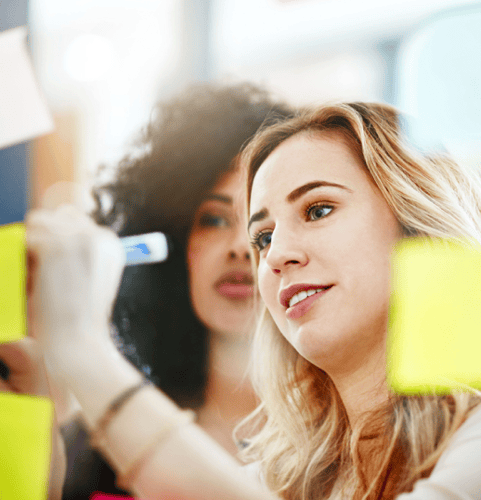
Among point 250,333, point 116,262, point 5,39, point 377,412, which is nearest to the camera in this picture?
point 377,412

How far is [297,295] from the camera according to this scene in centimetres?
74

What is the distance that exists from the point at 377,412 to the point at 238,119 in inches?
21.7

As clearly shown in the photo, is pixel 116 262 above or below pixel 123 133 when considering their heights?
below

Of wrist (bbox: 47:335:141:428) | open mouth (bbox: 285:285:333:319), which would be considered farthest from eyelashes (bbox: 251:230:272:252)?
wrist (bbox: 47:335:141:428)

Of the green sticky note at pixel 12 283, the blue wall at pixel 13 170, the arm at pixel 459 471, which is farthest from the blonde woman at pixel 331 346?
the blue wall at pixel 13 170

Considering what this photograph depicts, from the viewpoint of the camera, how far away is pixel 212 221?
0.85 meters

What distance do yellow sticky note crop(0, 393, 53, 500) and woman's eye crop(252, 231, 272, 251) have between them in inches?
22.5

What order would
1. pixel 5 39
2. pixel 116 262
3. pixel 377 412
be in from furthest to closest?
pixel 5 39 → pixel 116 262 → pixel 377 412

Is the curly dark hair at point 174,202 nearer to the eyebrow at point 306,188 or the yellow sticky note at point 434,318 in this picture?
the eyebrow at point 306,188

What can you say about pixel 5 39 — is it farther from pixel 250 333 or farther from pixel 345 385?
pixel 345 385

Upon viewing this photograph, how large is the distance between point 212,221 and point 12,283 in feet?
1.73

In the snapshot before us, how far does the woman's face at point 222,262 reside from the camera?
2.64 ft

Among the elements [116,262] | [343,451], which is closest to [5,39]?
[116,262]

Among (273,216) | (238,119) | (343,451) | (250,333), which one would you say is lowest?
Answer: (343,451)
